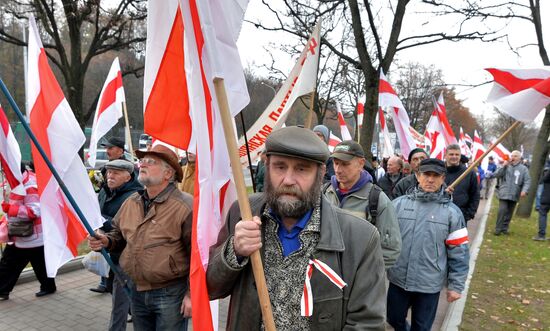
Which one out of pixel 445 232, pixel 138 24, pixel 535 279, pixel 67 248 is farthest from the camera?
pixel 138 24

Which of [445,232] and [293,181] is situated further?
[445,232]

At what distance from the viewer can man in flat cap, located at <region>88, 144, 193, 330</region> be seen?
296cm

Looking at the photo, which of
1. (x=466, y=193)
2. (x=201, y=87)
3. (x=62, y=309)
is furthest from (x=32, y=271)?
(x=466, y=193)

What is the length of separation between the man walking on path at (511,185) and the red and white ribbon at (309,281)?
10081mm

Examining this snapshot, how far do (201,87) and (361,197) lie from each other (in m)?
1.96

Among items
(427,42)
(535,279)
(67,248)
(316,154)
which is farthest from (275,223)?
(427,42)

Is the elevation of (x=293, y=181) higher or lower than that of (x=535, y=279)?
higher

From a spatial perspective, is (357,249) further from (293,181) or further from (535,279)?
(535,279)

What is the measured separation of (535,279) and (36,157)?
7.65 meters

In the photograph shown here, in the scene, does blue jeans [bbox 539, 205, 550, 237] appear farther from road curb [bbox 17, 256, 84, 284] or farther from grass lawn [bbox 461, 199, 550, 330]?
road curb [bbox 17, 256, 84, 284]

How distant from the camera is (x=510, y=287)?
6469 millimetres

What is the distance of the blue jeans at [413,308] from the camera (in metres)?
3.72

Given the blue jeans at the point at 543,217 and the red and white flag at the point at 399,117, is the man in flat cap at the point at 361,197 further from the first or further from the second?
the blue jeans at the point at 543,217

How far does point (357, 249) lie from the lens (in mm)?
1847
